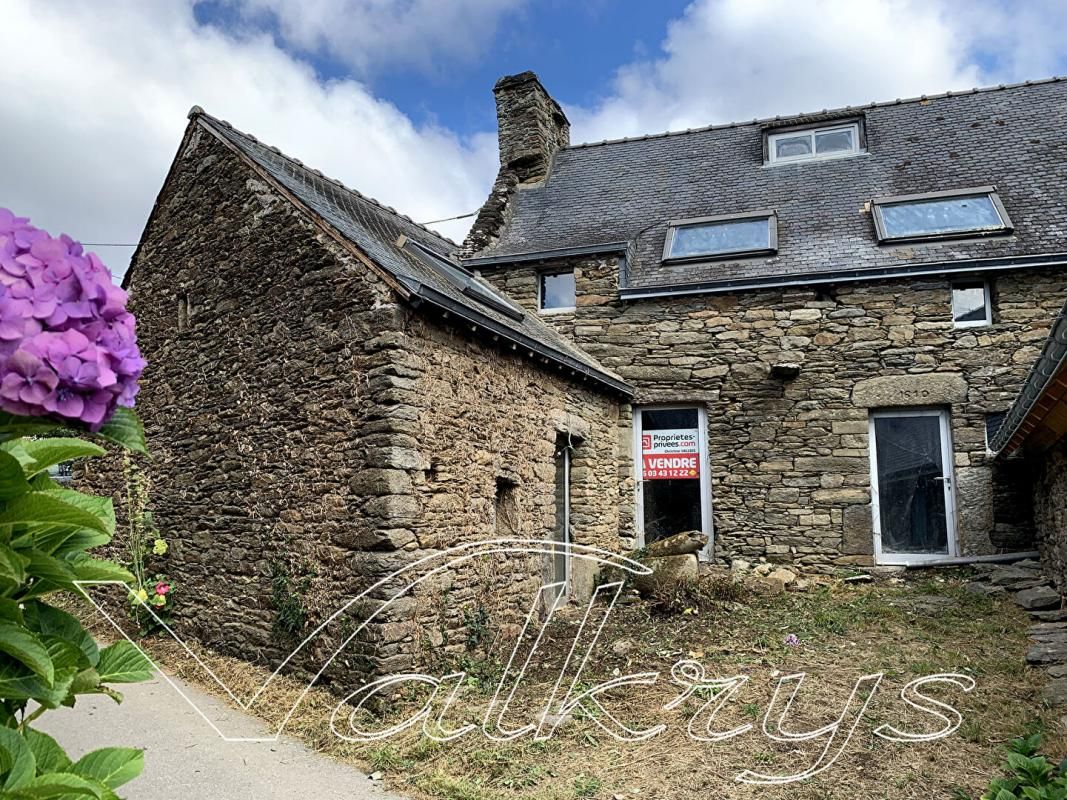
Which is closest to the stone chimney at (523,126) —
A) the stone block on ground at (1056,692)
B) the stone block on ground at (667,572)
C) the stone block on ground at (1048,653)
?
the stone block on ground at (667,572)

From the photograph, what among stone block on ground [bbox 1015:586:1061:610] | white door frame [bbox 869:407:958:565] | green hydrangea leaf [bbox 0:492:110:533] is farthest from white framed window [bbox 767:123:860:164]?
green hydrangea leaf [bbox 0:492:110:533]

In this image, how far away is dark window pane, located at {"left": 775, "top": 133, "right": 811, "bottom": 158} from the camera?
12109mm

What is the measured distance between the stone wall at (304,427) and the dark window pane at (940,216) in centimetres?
505

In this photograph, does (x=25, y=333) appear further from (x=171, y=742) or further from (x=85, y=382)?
(x=171, y=742)

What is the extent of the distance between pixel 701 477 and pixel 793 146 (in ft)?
18.5

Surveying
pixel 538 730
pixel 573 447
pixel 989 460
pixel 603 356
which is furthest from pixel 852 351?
pixel 538 730

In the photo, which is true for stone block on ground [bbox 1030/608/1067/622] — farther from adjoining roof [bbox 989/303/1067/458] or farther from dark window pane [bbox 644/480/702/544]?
dark window pane [bbox 644/480/702/544]

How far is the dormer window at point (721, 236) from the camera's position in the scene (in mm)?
10508

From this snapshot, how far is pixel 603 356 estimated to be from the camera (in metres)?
10.4

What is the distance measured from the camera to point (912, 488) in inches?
375

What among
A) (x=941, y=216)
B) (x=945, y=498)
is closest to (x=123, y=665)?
(x=945, y=498)

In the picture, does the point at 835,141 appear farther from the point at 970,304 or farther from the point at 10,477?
the point at 10,477

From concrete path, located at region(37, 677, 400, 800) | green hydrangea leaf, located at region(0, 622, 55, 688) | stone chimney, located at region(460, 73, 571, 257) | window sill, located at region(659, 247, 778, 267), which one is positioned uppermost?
stone chimney, located at region(460, 73, 571, 257)

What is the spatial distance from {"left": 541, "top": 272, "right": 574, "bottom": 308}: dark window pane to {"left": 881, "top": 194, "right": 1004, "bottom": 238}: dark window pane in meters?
4.15
